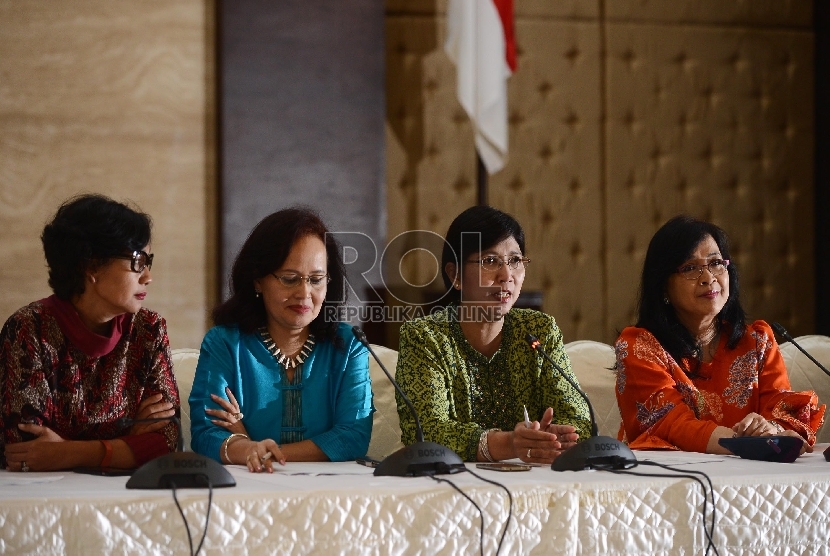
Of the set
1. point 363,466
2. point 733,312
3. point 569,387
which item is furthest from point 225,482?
point 733,312

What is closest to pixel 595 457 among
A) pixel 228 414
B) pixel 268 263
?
pixel 228 414

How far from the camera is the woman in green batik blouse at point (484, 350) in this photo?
2.28 m

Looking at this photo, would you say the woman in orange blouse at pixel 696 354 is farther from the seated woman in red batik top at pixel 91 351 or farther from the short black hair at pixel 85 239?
the short black hair at pixel 85 239

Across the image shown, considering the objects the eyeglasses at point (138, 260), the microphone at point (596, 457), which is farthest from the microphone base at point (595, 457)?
the eyeglasses at point (138, 260)

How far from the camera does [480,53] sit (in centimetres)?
407

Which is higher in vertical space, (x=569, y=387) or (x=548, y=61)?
(x=548, y=61)

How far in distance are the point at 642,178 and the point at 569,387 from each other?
2766 mm

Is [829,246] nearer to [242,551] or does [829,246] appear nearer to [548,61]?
[548,61]

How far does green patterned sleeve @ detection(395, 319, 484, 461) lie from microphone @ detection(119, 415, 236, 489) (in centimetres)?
68

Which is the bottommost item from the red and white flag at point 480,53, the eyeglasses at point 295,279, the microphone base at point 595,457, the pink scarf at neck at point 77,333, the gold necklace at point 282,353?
the microphone base at point 595,457

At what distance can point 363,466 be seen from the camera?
76.5 inches

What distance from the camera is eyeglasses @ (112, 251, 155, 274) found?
6.82 ft

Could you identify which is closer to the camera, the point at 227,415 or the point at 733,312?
the point at 227,415

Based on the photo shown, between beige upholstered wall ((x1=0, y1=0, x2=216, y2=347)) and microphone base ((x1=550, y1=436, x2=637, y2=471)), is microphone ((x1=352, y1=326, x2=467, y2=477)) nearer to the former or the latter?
microphone base ((x1=550, y1=436, x2=637, y2=471))
